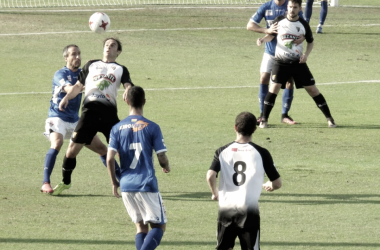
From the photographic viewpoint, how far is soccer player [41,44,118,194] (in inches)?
423

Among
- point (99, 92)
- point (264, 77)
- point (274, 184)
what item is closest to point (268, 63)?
point (264, 77)

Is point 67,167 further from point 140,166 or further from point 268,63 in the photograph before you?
point 268,63

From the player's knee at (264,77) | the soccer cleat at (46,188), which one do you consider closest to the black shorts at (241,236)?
the soccer cleat at (46,188)

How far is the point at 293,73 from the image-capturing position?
563 inches

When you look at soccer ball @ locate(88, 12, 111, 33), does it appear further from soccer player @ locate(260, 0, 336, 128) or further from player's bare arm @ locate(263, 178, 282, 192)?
player's bare arm @ locate(263, 178, 282, 192)

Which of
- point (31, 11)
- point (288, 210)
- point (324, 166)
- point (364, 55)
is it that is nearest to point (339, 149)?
point (324, 166)

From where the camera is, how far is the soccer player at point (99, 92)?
9.98 metres

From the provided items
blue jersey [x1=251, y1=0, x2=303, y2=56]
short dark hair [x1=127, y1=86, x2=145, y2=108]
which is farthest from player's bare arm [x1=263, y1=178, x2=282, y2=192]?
blue jersey [x1=251, y1=0, x2=303, y2=56]

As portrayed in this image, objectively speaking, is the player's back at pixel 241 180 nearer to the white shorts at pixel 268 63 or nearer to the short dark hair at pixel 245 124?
the short dark hair at pixel 245 124

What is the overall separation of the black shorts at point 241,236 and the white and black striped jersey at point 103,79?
319 cm

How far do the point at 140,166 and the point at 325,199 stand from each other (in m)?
3.39

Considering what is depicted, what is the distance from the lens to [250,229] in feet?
23.7

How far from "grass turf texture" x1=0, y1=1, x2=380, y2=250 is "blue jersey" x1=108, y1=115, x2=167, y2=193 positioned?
108 centimetres

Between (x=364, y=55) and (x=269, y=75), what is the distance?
8.63m
